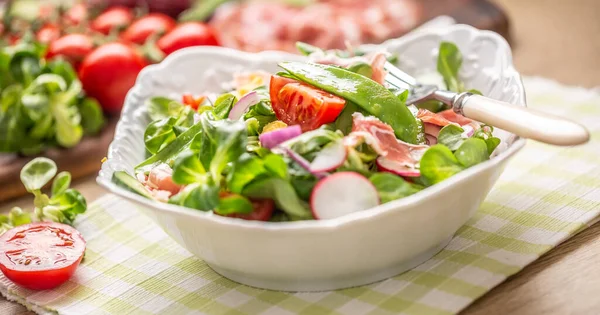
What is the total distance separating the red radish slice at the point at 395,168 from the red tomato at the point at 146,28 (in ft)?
4.80

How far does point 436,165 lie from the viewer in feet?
4.15

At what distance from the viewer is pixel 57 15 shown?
279cm

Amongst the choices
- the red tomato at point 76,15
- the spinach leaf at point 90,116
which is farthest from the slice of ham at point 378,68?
the red tomato at point 76,15

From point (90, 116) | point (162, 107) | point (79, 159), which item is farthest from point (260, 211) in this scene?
point (90, 116)

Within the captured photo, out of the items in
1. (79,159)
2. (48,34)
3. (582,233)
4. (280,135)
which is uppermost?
(280,135)

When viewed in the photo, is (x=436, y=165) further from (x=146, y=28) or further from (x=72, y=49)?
(x=146, y=28)

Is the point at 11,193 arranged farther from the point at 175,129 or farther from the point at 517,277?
the point at 517,277

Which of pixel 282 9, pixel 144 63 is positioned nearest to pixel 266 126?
pixel 144 63

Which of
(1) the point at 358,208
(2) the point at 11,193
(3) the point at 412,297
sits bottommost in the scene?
(2) the point at 11,193

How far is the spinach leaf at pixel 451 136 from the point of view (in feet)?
4.50

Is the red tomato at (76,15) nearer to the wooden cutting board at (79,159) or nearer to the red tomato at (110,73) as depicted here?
the red tomato at (110,73)

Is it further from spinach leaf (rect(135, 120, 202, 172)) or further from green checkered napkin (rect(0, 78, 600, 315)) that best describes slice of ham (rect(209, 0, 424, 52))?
spinach leaf (rect(135, 120, 202, 172))

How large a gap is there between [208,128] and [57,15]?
1.72 meters

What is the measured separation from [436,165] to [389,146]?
0.30 feet
